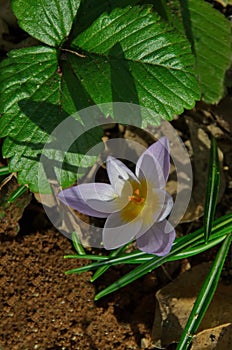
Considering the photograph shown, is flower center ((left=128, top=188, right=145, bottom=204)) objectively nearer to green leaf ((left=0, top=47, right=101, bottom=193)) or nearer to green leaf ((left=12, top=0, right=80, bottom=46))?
green leaf ((left=0, top=47, right=101, bottom=193))

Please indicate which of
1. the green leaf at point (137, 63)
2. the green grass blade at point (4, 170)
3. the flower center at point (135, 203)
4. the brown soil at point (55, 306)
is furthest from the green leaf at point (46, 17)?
the brown soil at point (55, 306)

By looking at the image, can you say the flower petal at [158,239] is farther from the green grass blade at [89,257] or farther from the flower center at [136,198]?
the green grass blade at [89,257]

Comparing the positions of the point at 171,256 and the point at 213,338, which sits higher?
the point at 171,256

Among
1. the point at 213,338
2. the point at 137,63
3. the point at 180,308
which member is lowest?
the point at 213,338

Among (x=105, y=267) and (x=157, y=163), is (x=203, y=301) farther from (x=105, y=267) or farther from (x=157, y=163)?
(x=157, y=163)

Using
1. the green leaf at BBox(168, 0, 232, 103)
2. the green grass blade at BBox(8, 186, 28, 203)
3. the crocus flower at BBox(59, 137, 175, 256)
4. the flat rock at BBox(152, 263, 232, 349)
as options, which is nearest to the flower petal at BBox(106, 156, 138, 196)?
the crocus flower at BBox(59, 137, 175, 256)

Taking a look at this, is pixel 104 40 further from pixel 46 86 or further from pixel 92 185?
pixel 92 185

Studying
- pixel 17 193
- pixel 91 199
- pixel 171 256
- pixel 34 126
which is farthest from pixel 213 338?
pixel 34 126
